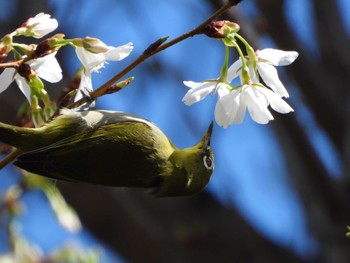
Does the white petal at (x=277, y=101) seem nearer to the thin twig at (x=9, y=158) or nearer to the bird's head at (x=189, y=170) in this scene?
the bird's head at (x=189, y=170)

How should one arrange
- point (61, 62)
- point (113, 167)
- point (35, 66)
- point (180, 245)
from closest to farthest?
1. point (35, 66)
2. point (113, 167)
3. point (61, 62)
4. point (180, 245)

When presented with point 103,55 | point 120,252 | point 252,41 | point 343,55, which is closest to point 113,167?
point 103,55

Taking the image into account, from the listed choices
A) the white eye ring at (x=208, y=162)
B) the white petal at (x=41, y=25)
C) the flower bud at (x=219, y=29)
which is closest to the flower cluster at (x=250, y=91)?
the flower bud at (x=219, y=29)

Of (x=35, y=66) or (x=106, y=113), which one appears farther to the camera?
(x=106, y=113)

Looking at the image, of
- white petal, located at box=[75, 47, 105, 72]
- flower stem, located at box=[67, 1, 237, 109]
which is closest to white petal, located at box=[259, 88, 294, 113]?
flower stem, located at box=[67, 1, 237, 109]

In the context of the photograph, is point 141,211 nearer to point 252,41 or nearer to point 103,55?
point 252,41

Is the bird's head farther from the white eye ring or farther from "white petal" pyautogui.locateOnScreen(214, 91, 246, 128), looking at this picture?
"white petal" pyautogui.locateOnScreen(214, 91, 246, 128)

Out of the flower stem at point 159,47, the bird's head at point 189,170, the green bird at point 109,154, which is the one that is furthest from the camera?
the bird's head at point 189,170
